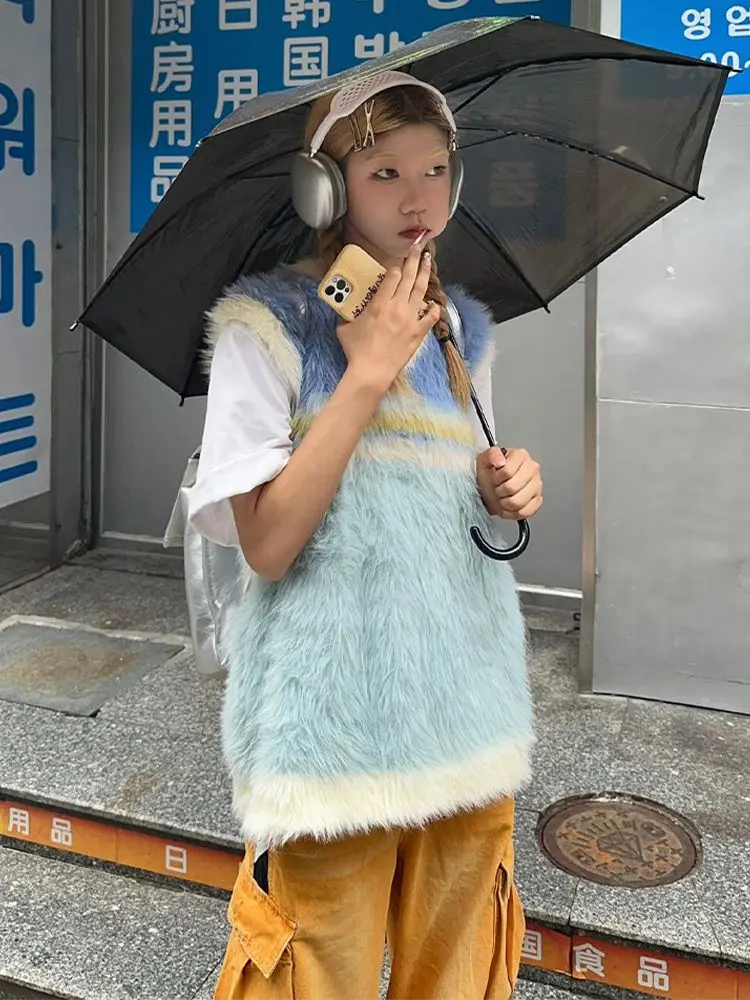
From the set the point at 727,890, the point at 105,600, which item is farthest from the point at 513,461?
the point at 105,600

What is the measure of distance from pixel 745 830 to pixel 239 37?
13.2ft

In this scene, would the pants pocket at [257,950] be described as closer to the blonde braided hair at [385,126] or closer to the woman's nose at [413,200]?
the blonde braided hair at [385,126]

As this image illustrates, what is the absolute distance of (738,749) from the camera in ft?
10.9

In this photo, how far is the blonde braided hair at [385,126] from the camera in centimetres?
156

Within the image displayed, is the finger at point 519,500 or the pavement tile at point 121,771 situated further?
the pavement tile at point 121,771

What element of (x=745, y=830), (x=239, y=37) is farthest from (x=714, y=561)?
(x=239, y=37)

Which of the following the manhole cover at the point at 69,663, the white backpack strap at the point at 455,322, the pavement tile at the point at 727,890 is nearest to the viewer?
the white backpack strap at the point at 455,322

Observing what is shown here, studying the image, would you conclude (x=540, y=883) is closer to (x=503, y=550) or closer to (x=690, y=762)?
(x=690, y=762)

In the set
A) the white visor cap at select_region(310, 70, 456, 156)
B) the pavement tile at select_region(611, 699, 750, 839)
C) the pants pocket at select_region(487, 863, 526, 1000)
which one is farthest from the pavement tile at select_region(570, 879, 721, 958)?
the white visor cap at select_region(310, 70, 456, 156)

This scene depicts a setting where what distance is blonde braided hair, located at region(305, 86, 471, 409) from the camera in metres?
1.56

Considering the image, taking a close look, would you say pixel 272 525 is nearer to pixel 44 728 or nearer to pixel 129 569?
pixel 44 728

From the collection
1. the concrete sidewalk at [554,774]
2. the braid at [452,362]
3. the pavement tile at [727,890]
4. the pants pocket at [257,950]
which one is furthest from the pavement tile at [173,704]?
the braid at [452,362]

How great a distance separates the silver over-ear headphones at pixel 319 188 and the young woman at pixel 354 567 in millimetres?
28

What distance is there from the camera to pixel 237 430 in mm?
1505
